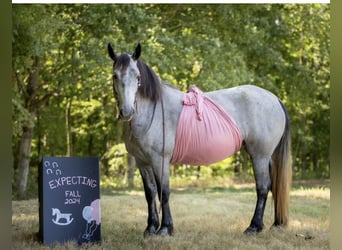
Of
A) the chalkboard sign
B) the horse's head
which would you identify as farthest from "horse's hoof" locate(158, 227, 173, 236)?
the horse's head

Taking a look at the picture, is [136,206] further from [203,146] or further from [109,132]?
[109,132]

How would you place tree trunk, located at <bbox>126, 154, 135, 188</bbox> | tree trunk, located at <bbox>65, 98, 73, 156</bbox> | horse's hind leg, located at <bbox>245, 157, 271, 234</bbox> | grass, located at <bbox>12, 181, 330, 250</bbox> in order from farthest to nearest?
1. tree trunk, located at <bbox>65, 98, 73, 156</bbox>
2. tree trunk, located at <bbox>126, 154, 135, 188</bbox>
3. horse's hind leg, located at <bbox>245, 157, 271, 234</bbox>
4. grass, located at <bbox>12, 181, 330, 250</bbox>

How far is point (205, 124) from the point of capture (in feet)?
11.9

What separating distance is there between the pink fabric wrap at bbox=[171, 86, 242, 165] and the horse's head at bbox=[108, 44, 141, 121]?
53 cm

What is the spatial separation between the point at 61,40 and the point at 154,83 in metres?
3.34

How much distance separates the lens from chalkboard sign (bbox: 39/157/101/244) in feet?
11.1

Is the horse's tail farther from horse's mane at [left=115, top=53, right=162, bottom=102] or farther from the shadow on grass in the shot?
the shadow on grass

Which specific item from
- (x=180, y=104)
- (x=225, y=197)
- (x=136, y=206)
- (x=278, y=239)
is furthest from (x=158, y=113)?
(x=225, y=197)

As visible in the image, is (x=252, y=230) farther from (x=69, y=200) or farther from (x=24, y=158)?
(x=24, y=158)

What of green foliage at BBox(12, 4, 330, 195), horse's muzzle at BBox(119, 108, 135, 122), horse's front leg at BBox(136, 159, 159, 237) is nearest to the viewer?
horse's muzzle at BBox(119, 108, 135, 122)

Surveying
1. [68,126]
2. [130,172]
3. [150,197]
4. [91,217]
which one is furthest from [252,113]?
[68,126]

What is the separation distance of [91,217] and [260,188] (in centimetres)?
139

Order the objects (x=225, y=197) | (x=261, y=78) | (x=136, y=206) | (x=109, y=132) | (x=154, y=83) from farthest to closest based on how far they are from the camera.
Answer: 1. (x=109, y=132)
2. (x=261, y=78)
3. (x=225, y=197)
4. (x=136, y=206)
5. (x=154, y=83)

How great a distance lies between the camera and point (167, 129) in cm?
355
